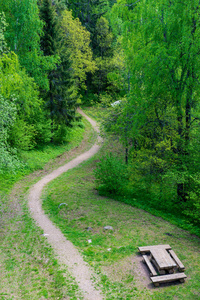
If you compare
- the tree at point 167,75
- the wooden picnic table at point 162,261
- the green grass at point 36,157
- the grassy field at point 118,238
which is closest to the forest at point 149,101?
the tree at point 167,75

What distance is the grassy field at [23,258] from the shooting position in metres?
6.87

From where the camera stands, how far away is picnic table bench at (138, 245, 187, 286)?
7055mm

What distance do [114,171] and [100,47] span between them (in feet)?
110

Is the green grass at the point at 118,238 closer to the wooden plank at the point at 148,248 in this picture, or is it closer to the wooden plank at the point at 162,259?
the wooden plank at the point at 148,248

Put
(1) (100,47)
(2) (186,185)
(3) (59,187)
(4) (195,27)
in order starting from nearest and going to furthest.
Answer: (4) (195,27)
(2) (186,185)
(3) (59,187)
(1) (100,47)

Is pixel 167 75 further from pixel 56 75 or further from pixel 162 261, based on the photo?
pixel 56 75

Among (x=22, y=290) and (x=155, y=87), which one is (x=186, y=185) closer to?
(x=155, y=87)

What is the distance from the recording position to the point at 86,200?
43.3 ft

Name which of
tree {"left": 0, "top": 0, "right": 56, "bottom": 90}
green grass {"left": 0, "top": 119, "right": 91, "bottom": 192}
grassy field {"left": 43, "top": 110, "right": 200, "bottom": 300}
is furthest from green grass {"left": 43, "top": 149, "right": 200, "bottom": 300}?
tree {"left": 0, "top": 0, "right": 56, "bottom": 90}

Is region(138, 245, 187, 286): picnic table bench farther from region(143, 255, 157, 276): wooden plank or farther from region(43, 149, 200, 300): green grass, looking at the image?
region(43, 149, 200, 300): green grass

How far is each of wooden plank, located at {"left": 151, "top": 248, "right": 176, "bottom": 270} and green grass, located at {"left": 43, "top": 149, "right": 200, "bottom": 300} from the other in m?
0.55

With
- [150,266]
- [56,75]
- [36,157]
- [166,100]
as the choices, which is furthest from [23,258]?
[56,75]

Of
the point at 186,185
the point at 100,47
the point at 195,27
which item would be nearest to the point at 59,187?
the point at 186,185

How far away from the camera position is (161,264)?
7277 mm
